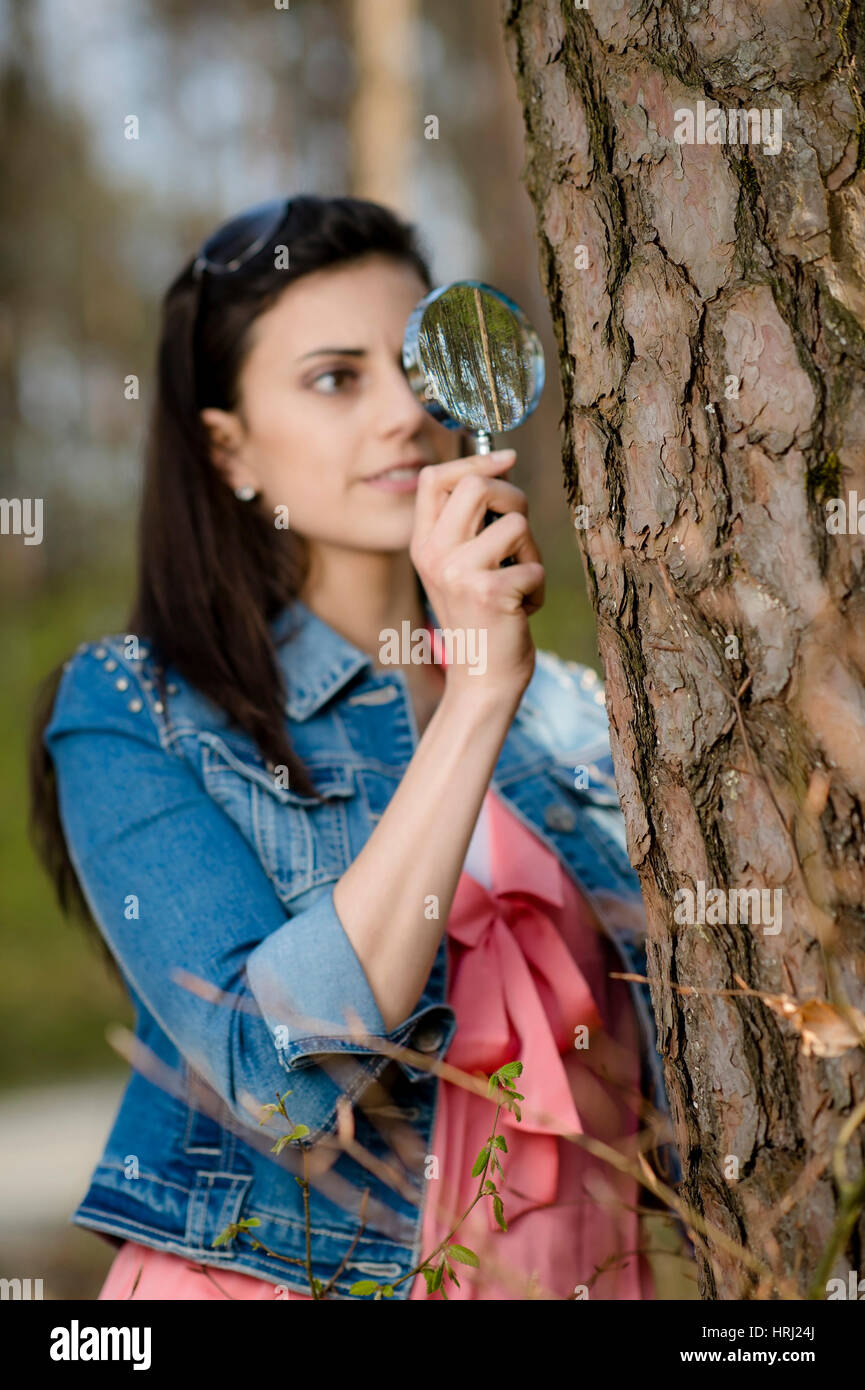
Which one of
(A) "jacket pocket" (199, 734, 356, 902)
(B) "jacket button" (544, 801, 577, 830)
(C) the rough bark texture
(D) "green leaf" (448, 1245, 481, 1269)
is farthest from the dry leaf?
(B) "jacket button" (544, 801, 577, 830)

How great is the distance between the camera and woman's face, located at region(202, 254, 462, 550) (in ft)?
5.62

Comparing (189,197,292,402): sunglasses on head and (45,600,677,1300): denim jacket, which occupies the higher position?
(189,197,292,402): sunglasses on head

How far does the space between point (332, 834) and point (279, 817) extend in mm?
76

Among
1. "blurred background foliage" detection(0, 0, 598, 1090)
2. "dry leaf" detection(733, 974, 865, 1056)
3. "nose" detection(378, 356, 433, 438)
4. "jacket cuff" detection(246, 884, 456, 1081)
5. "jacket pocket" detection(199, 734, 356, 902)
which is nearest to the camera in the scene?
"dry leaf" detection(733, 974, 865, 1056)

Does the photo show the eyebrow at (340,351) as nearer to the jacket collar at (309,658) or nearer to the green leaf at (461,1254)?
the jacket collar at (309,658)

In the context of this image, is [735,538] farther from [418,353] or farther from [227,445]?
[227,445]

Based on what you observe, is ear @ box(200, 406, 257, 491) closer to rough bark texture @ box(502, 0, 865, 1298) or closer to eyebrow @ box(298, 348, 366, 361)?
eyebrow @ box(298, 348, 366, 361)

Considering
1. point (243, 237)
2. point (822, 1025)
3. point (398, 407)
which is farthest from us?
point (243, 237)

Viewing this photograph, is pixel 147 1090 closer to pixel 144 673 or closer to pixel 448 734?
pixel 144 673

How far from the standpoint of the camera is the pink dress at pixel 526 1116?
4.64 feet

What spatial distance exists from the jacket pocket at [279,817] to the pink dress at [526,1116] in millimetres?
176

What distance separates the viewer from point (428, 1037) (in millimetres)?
1379

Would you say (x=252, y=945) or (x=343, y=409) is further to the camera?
(x=343, y=409)

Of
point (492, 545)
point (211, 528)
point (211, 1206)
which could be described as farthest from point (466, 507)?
point (211, 1206)
